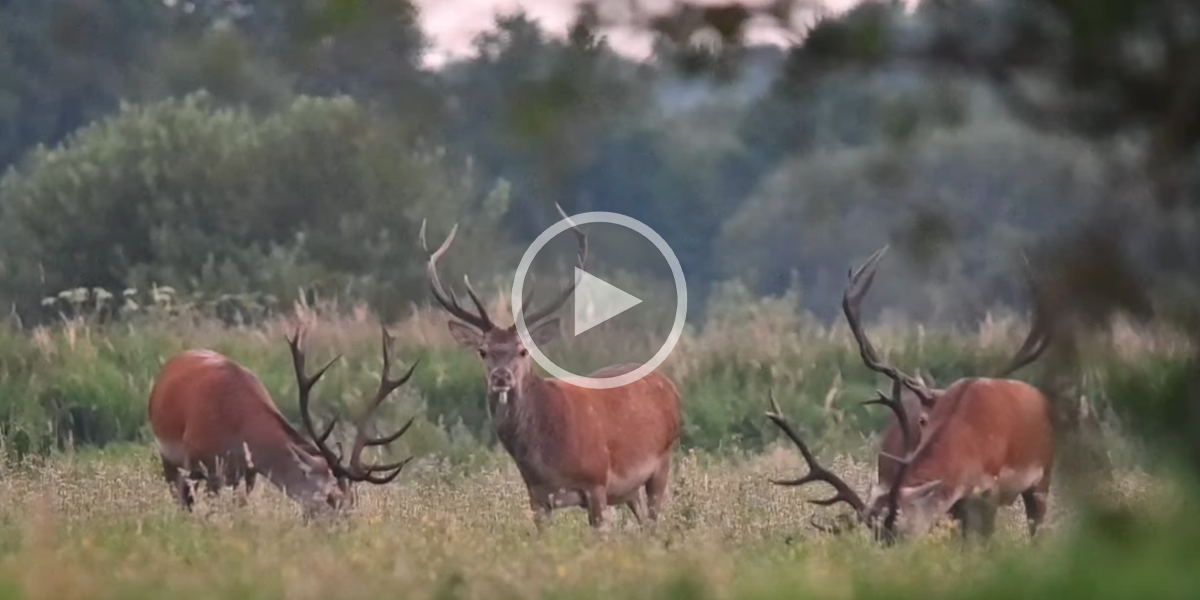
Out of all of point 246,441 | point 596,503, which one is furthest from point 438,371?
point 596,503

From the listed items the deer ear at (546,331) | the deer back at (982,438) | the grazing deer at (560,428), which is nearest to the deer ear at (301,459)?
the grazing deer at (560,428)

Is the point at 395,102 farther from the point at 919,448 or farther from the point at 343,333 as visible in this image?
the point at 343,333

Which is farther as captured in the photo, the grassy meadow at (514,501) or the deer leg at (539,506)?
the deer leg at (539,506)

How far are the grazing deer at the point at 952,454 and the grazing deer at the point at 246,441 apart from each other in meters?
2.62

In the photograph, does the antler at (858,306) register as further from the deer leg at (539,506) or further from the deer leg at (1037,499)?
the deer leg at (539,506)

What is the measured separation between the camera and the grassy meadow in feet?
22.9

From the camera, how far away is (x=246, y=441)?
521 inches

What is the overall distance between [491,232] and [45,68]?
730 centimetres

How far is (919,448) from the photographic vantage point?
1165 centimetres

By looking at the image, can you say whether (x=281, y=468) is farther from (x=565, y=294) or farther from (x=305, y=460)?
(x=565, y=294)

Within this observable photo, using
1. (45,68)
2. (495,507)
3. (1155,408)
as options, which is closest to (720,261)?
(45,68)

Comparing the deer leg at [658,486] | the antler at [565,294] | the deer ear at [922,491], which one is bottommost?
the deer leg at [658,486]

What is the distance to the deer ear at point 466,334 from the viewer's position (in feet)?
42.2

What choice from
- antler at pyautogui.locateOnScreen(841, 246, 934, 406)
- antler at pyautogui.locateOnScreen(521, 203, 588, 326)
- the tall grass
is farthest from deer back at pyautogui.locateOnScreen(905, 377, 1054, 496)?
the tall grass
